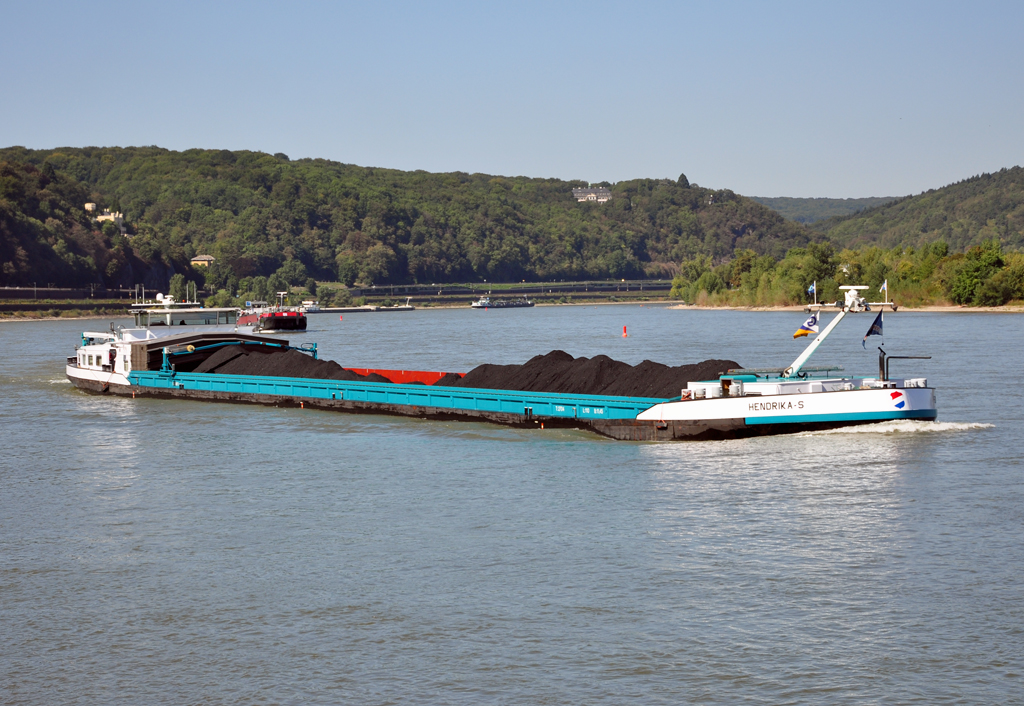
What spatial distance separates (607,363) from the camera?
33125 mm

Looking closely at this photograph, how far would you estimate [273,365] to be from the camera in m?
41.0

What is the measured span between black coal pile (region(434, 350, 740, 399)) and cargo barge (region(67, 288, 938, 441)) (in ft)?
2.15

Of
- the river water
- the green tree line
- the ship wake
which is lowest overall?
the river water

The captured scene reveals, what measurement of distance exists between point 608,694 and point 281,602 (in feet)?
17.4

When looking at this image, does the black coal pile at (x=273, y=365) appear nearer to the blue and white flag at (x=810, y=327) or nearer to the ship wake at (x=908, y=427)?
the blue and white flag at (x=810, y=327)

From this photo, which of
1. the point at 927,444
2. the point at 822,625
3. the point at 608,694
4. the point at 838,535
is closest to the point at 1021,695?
the point at 822,625

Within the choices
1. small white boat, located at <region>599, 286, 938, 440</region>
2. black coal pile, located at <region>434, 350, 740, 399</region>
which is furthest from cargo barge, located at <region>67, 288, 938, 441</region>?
black coal pile, located at <region>434, 350, 740, 399</region>

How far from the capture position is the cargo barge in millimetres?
27031

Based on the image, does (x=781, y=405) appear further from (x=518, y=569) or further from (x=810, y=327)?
(x=518, y=569)

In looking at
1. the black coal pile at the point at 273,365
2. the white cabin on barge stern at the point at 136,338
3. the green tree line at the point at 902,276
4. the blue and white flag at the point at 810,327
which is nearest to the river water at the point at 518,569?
the blue and white flag at the point at 810,327

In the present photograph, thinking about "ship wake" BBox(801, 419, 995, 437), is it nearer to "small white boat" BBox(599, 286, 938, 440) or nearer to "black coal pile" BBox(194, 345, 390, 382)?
"small white boat" BBox(599, 286, 938, 440)

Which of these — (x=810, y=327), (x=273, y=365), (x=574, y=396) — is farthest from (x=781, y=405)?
(x=273, y=365)

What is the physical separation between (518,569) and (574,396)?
47.0 feet

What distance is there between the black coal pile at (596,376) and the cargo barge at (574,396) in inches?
25.8
